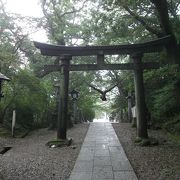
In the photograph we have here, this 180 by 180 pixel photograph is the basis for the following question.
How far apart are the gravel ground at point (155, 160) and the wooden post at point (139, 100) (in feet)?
2.33

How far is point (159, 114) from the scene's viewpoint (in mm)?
16797

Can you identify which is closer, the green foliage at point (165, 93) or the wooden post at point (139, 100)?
the wooden post at point (139, 100)

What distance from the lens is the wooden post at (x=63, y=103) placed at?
1254 cm

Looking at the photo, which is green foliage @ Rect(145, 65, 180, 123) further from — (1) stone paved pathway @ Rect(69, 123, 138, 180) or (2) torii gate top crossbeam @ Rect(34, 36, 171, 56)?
(1) stone paved pathway @ Rect(69, 123, 138, 180)

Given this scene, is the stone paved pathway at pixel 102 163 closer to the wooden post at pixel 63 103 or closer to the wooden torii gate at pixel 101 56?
the wooden post at pixel 63 103

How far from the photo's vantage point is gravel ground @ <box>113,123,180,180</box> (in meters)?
7.12

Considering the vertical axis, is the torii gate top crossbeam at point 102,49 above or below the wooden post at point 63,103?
above

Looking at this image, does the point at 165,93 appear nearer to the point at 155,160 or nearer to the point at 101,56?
the point at 101,56

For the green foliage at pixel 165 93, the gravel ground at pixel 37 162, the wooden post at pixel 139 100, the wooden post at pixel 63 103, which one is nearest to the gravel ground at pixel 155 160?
the wooden post at pixel 139 100

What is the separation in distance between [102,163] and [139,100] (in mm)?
4659

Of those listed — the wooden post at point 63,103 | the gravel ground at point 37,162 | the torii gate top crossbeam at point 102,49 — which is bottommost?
the gravel ground at point 37,162

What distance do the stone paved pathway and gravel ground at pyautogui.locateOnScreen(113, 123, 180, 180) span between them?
0.85 ft

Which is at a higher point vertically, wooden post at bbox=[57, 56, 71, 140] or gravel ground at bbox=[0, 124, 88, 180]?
wooden post at bbox=[57, 56, 71, 140]

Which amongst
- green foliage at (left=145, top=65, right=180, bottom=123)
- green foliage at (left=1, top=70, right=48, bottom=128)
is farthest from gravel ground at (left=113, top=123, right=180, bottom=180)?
green foliage at (left=1, top=70, right=48, bottom=128)
